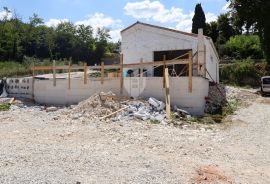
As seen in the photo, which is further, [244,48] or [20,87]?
[244,48]

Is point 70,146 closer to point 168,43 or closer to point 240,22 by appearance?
point 168,43

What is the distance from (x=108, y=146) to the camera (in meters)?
11.6

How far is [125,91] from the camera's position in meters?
19.0

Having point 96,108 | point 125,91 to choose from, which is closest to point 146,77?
point 125,91

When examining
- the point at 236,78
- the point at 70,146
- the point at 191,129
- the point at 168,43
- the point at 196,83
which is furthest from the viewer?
the point at 236,78

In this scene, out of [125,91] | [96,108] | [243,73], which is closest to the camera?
[96,108]

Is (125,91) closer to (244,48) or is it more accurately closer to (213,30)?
(244,48)

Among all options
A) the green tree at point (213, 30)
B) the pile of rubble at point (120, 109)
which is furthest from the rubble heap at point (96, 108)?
the green tree at point (213, 30)

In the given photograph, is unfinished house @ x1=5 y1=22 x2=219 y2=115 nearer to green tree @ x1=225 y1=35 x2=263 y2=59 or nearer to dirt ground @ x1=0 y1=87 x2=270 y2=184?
dirt ground @ x1=0 y1=87 x2=270 y2=184

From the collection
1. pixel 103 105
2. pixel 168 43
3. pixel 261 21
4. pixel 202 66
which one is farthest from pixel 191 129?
pixel 261 21

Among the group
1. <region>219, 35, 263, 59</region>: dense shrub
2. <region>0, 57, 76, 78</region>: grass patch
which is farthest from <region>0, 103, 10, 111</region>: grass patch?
<region>219, 35, 263, 59</region>: dense shrub

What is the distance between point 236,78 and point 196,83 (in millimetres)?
20956

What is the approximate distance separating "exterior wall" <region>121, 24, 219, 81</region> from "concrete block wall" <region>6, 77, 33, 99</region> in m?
6.65

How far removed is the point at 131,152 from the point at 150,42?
48.1 feet
